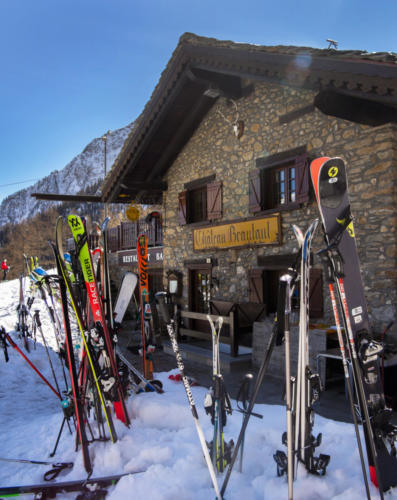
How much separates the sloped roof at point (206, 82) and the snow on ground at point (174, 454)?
4.35 metres

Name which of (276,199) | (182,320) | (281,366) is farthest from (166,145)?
(281,366)

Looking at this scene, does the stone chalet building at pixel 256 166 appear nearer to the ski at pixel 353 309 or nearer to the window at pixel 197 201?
the window at pixel 197 201

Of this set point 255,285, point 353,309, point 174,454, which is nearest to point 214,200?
point 255,285

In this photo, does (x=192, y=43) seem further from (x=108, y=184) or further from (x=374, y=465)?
(x=374, y=465)

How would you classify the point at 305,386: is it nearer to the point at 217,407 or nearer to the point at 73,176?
the point at 217,407

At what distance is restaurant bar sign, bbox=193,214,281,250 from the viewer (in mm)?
7922

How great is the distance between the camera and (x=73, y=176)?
477ft

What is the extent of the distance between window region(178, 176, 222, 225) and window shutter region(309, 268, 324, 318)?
324cm

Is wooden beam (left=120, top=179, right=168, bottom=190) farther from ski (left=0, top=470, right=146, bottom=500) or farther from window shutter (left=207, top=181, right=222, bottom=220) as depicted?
ski (left=0, top=470, right=146, bottom=500)

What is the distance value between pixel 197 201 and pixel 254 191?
2.56 m

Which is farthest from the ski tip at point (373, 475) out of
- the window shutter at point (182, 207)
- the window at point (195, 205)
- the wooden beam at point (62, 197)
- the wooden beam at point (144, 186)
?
the wooden beam at point (62, 197)

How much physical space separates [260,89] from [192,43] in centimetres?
172

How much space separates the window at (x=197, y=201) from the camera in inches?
376

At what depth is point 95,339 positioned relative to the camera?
373 cm
